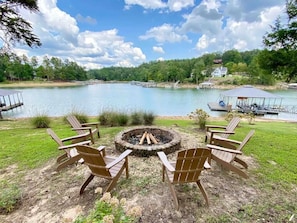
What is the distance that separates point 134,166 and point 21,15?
8.41 m

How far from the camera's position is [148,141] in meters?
4.18

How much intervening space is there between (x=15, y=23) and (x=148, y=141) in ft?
24.9

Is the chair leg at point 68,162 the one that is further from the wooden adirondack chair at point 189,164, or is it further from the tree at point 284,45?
the tree at point 284,45

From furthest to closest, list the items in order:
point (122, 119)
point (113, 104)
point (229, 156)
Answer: point (113, 104)
point (122, 119)
point (229, 156)

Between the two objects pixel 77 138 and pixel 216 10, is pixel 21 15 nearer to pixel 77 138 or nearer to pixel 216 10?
pixel 77 138

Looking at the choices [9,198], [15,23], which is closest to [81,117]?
[15,23]

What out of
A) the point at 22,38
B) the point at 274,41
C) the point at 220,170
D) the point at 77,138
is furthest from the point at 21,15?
the point at 274,41

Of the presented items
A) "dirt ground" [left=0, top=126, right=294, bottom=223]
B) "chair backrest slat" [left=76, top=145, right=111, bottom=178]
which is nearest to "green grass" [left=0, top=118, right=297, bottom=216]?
"dirt ground" [left=0, top=126, right=294, bottom=223]

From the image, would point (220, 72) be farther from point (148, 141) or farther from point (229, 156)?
point (229, 156)

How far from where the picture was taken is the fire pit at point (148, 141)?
141 inches

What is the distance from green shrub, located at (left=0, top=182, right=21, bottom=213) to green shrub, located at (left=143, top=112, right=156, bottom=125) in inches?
196

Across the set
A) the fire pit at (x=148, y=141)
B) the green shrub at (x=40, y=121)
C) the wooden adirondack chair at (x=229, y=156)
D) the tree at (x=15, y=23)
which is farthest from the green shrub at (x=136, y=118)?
the tree at (x=15, y=23)

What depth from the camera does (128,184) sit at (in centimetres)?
263

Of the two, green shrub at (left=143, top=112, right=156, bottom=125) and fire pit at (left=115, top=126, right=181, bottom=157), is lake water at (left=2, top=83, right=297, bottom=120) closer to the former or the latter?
green shrub at (left=143, top=112, right=156, bottom=125)
